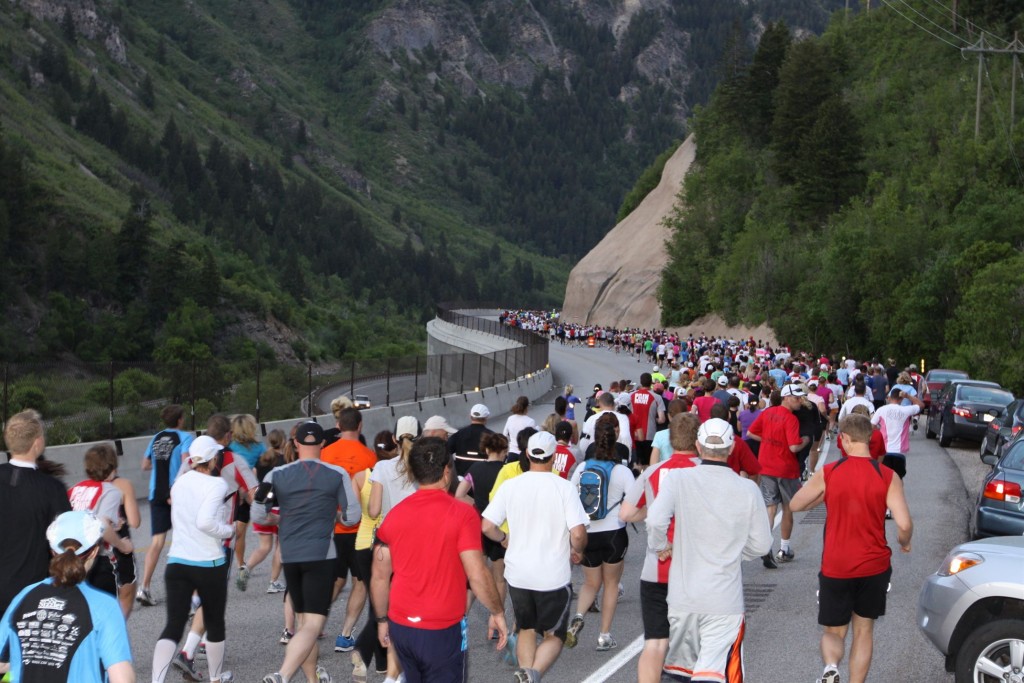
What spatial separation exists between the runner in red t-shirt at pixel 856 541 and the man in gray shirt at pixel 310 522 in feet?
8.93

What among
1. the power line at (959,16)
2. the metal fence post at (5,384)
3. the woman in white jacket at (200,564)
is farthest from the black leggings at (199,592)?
the power line at (959,16)

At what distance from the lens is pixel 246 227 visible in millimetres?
120062

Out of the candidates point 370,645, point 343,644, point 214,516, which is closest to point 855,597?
point 370,645

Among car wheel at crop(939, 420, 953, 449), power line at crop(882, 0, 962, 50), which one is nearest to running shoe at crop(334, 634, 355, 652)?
car wheel at crop(939, 420, 953, 449)

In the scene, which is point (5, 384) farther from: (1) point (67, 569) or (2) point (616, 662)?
(1) point (67, 569)

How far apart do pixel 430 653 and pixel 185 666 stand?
9.24ft

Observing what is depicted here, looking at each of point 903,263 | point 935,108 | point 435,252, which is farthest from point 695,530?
point 435,252

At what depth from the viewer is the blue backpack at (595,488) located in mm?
8719

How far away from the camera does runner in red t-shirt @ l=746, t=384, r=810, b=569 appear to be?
1253 centimetres

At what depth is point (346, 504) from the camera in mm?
7520

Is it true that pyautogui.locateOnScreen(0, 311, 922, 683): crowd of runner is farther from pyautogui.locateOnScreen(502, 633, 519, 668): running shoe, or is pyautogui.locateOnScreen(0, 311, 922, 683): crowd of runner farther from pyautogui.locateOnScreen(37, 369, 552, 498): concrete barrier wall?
pyautogui.locateOnScreen(37, 369, 552, 498): concrete barrier wall

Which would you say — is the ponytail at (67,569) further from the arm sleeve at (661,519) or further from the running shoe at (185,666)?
the running shoe at (185,666)

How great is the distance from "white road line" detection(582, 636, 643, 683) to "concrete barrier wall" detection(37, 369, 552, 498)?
7.61 meters

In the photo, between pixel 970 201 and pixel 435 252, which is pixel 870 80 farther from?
pixel 435 252
